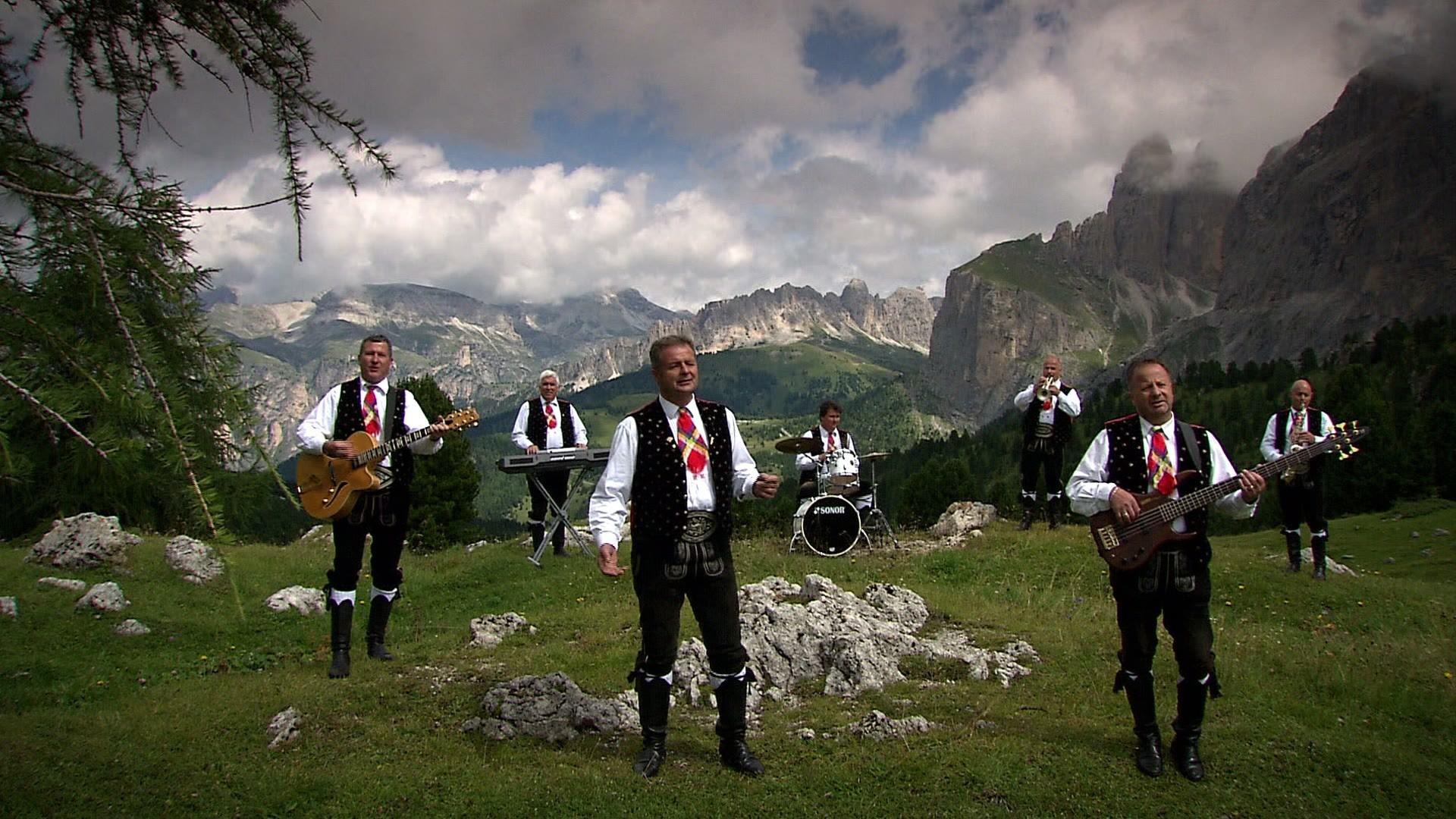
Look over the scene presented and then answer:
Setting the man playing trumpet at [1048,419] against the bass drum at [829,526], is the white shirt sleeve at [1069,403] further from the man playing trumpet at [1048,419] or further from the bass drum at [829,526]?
the bass drum at [829,526]

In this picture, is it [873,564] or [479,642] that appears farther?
[873,564]

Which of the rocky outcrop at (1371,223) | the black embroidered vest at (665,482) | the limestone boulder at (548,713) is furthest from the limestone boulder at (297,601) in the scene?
the rocky outcrop at (1371,223)

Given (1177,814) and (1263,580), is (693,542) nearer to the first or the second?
(1177,814)

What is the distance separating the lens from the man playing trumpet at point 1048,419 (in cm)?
1535

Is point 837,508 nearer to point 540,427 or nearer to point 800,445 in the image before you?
point 800,445

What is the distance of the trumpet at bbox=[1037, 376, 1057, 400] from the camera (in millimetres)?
15531

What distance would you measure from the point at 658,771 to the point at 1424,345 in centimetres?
10896

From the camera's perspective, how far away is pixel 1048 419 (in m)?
15.8

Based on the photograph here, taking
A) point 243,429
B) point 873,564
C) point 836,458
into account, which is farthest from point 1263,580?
point 243,429

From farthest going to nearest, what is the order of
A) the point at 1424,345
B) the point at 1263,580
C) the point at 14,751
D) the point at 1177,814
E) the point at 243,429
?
the point at 1424,345
the point at 1263,580
the point at 14,751
the point at 1177,814
the point at 243,429

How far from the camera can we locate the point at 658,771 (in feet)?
20.0

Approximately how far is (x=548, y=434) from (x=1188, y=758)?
12551mm

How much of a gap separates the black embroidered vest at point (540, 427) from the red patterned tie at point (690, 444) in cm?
1041

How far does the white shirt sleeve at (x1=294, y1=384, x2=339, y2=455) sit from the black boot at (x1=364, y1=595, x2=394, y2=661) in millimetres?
1943
